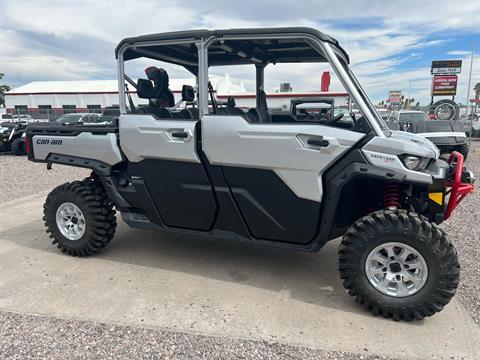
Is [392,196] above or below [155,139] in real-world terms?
below

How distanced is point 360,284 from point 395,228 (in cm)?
55

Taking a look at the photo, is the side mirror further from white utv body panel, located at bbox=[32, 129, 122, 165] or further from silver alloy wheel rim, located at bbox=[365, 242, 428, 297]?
silver alloy wheel rim, located at bbox=[365, 242, 428, 297]

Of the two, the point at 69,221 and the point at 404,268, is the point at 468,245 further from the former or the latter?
the point at 69,221

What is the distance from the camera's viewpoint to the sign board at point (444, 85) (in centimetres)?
2005

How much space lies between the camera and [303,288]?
11.6 ft

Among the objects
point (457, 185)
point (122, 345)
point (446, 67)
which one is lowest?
point (122, 345)

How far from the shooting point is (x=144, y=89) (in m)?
3.86

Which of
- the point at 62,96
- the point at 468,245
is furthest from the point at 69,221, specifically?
the point at 62,96

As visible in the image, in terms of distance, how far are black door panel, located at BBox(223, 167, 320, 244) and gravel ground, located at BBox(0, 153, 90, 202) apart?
5792 mm

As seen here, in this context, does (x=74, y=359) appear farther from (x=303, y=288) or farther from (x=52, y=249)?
(x=52, y=249)

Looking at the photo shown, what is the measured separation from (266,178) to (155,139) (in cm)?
116

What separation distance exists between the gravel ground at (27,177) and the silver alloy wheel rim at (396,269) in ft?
22.6

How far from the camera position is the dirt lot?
8.70 ft

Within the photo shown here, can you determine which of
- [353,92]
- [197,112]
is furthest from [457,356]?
[197,112]
